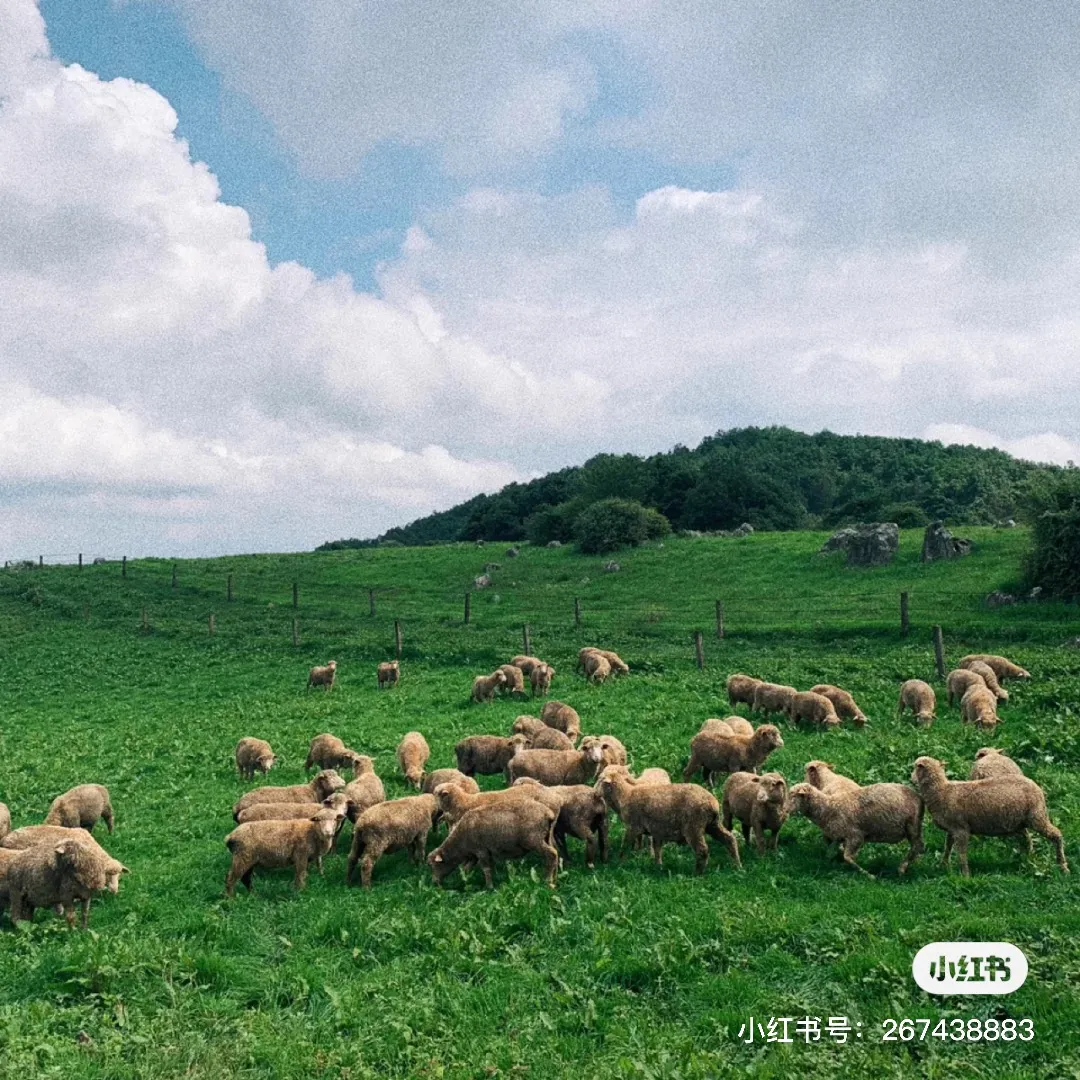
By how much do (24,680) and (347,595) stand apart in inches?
768

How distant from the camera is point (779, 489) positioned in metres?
87.7

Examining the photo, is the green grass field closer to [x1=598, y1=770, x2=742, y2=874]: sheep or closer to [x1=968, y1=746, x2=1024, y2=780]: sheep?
[x1=598, y1=770, x2=742, y2=874]: sheep

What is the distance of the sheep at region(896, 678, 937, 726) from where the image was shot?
765 inches

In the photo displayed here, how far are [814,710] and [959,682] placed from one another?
4281 millimetres

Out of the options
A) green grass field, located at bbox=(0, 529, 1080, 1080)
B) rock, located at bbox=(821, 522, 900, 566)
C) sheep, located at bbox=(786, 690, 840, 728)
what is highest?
rock, located at bbox=(821, 522, 900, 566)

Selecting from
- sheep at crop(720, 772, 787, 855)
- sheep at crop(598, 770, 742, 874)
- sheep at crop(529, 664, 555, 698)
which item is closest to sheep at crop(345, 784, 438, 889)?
sheep at crop(598, 770, 742, 874)

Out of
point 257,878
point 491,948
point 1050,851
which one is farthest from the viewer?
point 257,878

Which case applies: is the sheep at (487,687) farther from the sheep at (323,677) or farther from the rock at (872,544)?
the rock at (872,544)

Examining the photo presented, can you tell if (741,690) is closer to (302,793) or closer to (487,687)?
(487,687)

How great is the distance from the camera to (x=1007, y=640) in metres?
29.6

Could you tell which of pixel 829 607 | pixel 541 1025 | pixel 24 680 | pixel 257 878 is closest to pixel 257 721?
pixel 257 878

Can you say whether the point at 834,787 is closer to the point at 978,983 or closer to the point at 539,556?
the point at 978,983

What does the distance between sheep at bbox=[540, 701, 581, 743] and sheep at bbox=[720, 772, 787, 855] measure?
23.4ft

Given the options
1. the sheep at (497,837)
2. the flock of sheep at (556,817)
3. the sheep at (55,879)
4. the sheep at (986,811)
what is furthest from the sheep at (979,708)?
the sheep at (55,879)
